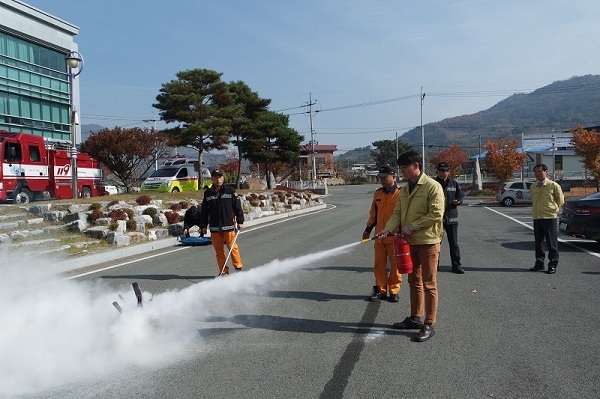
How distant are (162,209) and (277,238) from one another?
15.2 ft

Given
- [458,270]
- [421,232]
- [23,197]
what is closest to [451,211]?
[458,270]

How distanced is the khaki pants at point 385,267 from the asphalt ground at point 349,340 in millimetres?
291

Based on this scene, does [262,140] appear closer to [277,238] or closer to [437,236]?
[277,238]

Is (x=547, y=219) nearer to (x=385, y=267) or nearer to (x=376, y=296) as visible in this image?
(x=385, y=267)

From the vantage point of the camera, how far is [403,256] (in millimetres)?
4973

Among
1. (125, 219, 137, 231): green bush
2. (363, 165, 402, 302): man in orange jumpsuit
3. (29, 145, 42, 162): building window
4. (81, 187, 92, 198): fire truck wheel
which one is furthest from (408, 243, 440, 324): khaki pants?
(81, 187, 92, 198): fire truck wheel

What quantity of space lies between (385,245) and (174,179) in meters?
19.1

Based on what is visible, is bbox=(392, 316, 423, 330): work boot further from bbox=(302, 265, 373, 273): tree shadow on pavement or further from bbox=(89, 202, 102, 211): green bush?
bbox=(89, 202, 102, 211): green bush

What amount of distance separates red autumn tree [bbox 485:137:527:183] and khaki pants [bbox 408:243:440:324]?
35.7 metres

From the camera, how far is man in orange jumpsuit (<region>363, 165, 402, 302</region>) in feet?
21.2

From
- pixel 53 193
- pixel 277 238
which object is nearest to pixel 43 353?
pixel 277 238

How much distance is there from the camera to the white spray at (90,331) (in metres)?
4.43

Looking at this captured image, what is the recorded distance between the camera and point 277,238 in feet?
46.8

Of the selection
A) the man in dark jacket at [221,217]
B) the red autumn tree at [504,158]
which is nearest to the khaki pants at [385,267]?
the man in dark jacket at [221,217]
